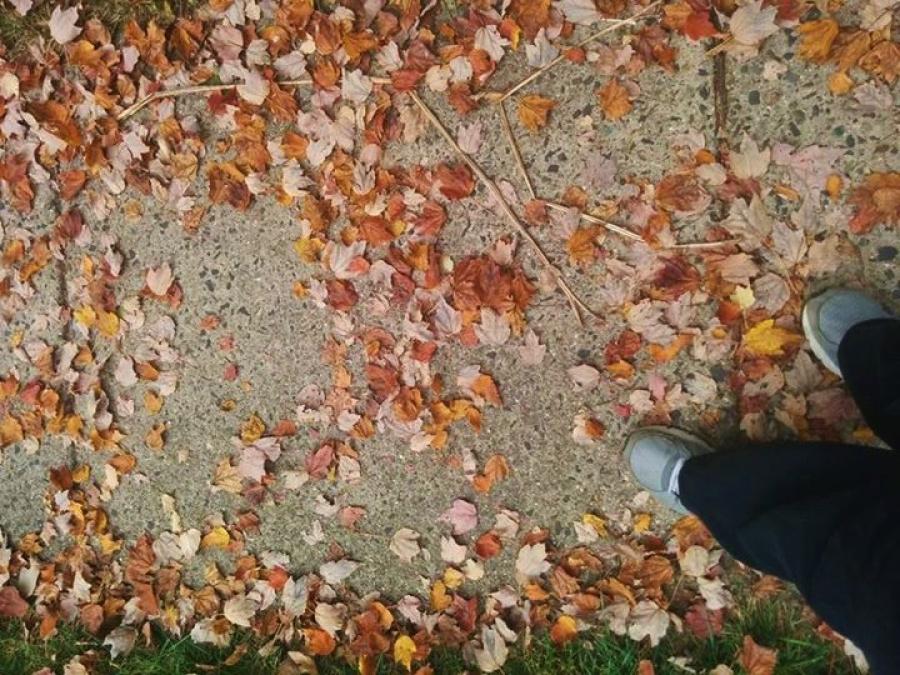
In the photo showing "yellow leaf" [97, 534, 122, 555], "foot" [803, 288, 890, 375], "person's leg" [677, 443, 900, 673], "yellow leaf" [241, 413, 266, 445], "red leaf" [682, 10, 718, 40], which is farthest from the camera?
"yellow leaf" [97, 534, 122, 555]

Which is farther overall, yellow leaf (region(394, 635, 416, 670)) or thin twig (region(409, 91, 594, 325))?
yellow leaf (region(394, 635, 416, 670))

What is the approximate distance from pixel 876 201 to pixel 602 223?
0.84 m

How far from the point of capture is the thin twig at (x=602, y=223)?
2.48m

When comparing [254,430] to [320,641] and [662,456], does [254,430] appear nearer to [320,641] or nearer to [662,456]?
[320,641]

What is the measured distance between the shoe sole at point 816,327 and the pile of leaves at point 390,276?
0.06m

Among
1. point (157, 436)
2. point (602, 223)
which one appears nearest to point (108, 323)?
point (157, 436)

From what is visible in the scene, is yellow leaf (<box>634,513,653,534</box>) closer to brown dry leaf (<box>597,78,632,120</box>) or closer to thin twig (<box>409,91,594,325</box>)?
thin twig (<box>409,91,594,325</box>)

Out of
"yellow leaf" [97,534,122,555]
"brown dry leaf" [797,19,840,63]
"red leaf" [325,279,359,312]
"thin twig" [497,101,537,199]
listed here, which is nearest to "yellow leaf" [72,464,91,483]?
"yellow leaf" [97,534,122,555]

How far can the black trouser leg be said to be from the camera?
171cm

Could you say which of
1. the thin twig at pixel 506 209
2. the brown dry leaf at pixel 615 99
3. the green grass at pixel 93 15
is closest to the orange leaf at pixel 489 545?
the thin twig at pixel 506 209

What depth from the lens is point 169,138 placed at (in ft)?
8.86

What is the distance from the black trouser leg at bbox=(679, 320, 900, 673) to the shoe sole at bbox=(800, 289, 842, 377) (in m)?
0.11

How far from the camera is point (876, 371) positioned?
7.01ft

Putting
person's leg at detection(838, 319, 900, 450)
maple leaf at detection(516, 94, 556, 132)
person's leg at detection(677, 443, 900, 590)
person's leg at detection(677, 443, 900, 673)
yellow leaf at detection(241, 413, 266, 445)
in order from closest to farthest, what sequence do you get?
1. person's leg at detection(677, 443, 900, 673)
2. person's leg at detection(677, 443, 900, 590)
3. person's leg at detection(838, 319, 900, 450)
4. maple leaf at detection(516, 94, 556, 132)
5. yellow leaf at detection(241, 413, 266, 445)
